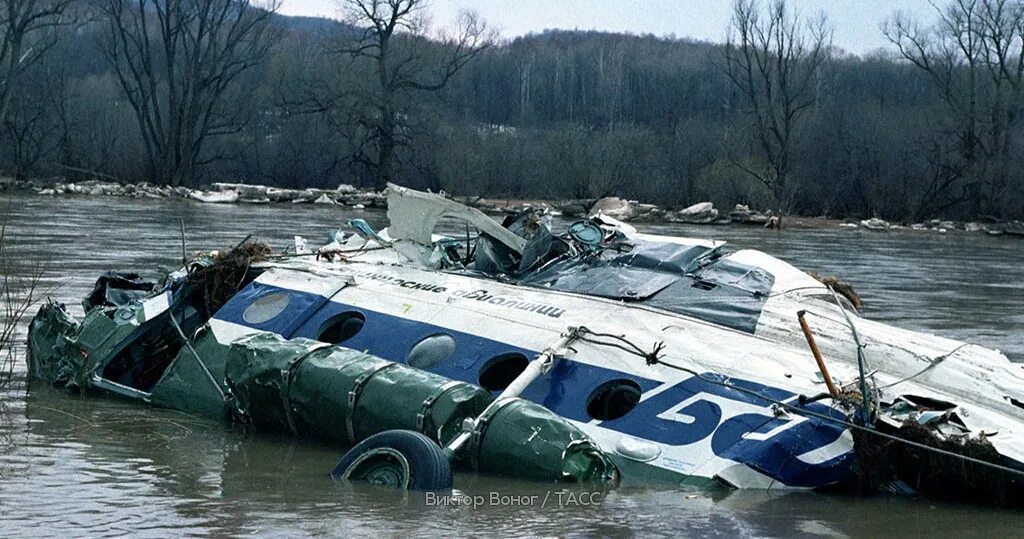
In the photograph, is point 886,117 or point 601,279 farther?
point 886,117

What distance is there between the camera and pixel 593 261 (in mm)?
12555

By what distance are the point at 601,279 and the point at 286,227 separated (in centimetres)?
2595

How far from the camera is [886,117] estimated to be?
66500 mm

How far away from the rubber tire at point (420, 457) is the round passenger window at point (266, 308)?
353cm

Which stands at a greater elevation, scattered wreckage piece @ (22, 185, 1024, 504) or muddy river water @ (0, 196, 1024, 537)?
scattered wreckage piece @ (22, 185, 1024, 504)

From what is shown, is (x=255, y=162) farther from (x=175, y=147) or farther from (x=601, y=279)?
(x=601, y=279)

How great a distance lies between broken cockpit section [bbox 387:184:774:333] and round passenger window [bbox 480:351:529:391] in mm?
1176

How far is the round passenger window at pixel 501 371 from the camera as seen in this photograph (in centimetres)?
1087

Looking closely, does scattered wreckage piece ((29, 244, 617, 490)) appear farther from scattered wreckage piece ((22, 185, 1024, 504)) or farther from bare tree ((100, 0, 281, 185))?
bare tree ((100, 0, 281, 185))

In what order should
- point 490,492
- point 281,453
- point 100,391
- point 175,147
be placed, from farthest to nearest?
point 175,147, point 100,391, point 281,453, point 490,492

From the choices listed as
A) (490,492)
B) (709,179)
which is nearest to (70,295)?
(490,492)

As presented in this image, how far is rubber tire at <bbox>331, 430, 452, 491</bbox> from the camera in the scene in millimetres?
9055

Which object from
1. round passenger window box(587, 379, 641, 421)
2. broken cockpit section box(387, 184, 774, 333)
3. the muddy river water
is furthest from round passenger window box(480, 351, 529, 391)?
the muddy river water

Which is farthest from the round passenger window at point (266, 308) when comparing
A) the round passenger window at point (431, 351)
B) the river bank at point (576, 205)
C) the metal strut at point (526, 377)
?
the river bank at point (576, 205)
